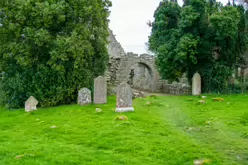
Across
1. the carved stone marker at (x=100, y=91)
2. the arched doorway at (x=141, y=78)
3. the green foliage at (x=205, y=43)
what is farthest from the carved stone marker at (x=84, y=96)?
the arched doorway at (x=141, y=78)

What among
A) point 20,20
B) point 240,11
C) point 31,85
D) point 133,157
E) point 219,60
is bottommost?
point 133,157

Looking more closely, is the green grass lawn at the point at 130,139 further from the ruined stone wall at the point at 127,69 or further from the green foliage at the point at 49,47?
the ruined stone wall at the point at 127,69

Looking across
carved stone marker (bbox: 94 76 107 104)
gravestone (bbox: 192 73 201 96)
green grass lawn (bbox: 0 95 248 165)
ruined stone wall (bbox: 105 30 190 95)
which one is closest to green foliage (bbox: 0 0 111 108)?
carved stone marker (bbox: 94 76 107 104)

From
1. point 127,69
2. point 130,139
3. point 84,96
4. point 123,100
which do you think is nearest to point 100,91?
point 84,96

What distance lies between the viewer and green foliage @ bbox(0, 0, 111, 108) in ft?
53.5

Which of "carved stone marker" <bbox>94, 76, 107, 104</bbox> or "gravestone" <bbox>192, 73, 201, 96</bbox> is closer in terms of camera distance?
"carved stone marker" <bbox>94, 76, 107, 104</bbox>

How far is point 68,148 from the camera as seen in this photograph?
7.64 m

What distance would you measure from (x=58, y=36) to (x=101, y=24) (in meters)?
3.25

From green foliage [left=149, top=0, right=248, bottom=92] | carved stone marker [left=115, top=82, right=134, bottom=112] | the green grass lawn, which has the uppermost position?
green foliage [left=149, top=0, right=248, bottom=92]

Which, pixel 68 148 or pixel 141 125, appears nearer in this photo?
pixel 68 148

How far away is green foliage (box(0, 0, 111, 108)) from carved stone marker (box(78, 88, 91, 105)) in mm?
1089

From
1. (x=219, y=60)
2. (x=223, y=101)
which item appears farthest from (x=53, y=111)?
(x=219, y=60)

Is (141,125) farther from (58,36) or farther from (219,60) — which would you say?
(219,60)

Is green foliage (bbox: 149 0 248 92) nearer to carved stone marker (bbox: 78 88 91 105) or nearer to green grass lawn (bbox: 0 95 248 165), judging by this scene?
carved stone marker (bbox: 78 88 91 105)
